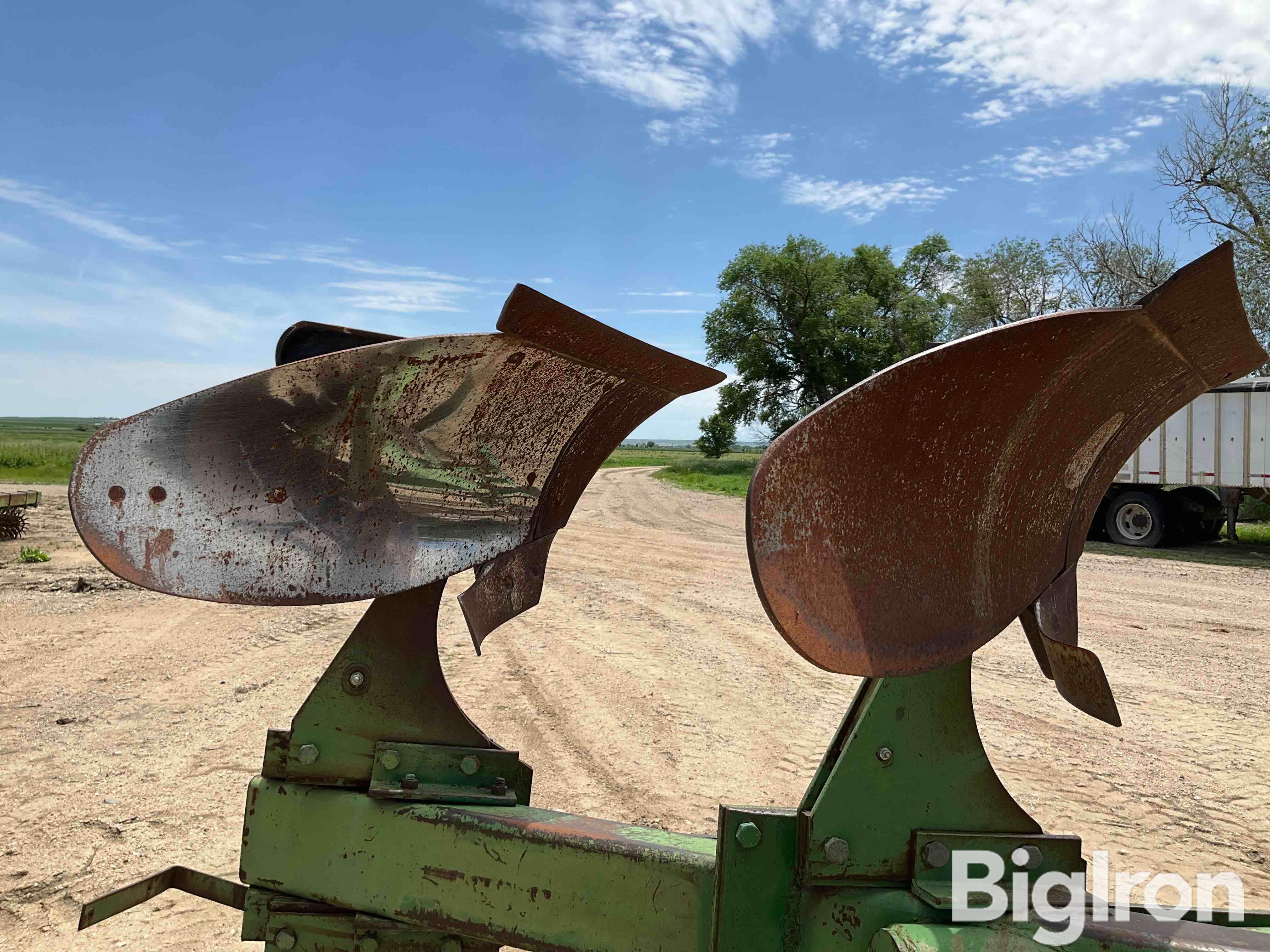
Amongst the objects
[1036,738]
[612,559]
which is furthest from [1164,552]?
Answer: [1036,738]

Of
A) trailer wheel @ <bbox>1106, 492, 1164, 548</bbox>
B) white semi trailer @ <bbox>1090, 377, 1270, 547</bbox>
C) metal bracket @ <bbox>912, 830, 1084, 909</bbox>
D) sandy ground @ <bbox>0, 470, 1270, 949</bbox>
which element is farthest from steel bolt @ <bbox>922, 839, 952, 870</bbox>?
trailer wheel @ <bbox>1106, 492, 1164, 548</bbox>

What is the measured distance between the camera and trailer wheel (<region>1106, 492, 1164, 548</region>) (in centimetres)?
1293

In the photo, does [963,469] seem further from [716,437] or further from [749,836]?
[716,437]

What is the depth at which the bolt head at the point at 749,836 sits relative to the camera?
1.26 meters

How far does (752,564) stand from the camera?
1038 mm

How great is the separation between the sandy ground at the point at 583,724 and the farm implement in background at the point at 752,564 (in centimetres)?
134

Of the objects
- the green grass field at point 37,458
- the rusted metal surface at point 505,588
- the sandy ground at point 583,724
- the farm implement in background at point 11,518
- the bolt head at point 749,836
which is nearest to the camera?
the bolt head at point 749,836

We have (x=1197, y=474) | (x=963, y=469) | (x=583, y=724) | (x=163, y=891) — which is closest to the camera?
(x=963, y=469)

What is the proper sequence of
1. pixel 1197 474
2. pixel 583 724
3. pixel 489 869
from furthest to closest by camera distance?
pixel 1197 474
pixel 583 724
pixel 489 869

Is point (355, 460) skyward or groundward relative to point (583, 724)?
skyward

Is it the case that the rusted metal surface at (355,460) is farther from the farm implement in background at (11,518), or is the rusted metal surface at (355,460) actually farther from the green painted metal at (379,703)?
the farm implement in background at (11,518)

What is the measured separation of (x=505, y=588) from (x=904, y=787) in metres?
0.91

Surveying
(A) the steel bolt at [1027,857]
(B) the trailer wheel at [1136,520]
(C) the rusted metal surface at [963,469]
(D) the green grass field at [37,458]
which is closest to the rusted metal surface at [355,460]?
(C) the rusted metal surface at [963,469]

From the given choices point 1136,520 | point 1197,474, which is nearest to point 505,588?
point 1197,474
